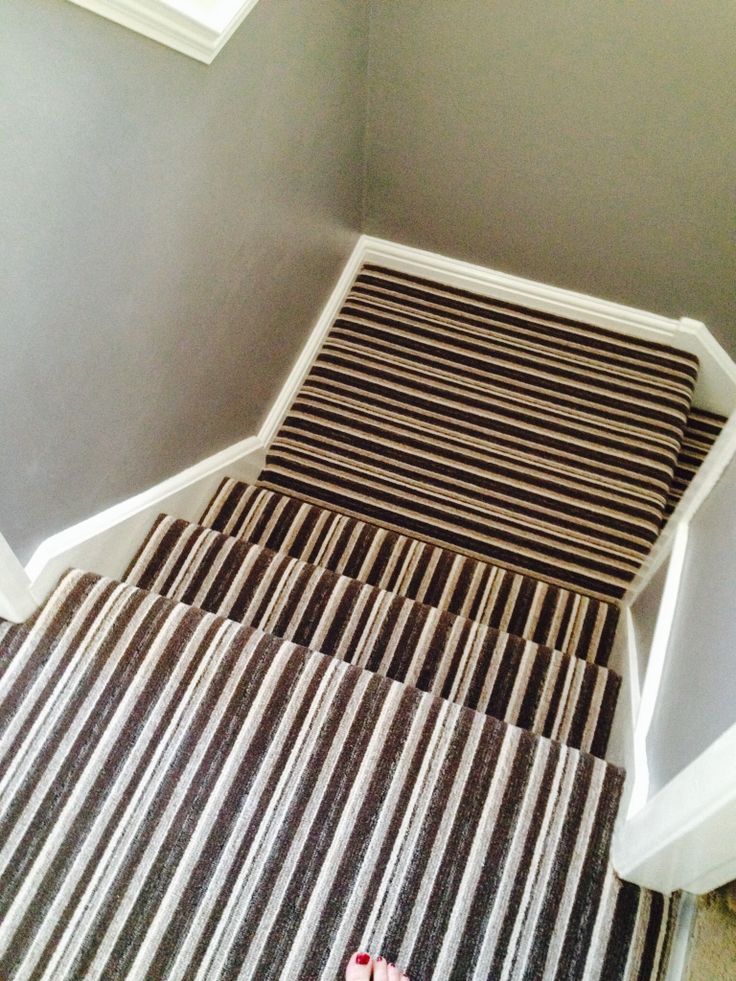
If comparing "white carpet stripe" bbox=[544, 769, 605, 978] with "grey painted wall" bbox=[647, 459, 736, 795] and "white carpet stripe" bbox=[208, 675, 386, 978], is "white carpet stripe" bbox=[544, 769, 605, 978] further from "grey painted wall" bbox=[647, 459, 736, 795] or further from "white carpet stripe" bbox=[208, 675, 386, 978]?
"white carpet stripe" bbox=[208, 675, 386, 978]

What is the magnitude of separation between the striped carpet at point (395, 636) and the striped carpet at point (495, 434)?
61 cm

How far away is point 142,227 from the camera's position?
122cm

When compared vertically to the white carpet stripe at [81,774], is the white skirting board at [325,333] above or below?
above

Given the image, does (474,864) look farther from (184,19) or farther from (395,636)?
(184,19)

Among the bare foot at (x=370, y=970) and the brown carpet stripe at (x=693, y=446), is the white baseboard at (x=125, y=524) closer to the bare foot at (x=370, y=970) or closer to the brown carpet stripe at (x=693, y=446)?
the bare foot at (x=370, y=970)

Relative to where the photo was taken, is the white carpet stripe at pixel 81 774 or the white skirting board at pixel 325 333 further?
the white skirting board at pixel 325 333

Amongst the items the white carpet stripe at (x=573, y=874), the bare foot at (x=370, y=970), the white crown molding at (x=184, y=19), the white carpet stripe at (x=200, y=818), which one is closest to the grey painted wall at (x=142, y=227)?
the white crown molding at (x=184, y=19)

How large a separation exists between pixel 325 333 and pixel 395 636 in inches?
53.9

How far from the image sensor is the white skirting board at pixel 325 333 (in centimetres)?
156

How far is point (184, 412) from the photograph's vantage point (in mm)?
1686

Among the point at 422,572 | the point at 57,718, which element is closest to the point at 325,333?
the point at 422,572

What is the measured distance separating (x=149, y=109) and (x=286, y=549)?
3.75ft

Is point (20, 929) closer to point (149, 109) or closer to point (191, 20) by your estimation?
point (149, 109)

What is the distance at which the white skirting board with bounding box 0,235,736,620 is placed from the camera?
156cm
